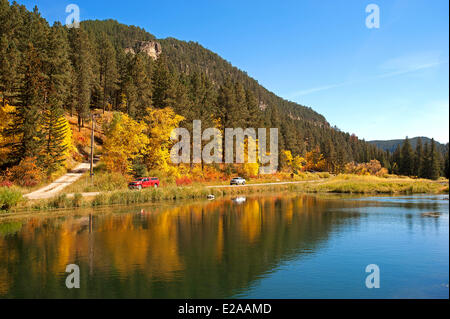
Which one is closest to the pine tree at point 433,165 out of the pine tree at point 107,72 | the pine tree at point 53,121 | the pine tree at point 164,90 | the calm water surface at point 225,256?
the pine tree at point 164,90

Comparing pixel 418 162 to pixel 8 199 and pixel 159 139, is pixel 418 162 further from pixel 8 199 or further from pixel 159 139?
pixel 8 199

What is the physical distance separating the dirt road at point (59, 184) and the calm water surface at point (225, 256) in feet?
28.8

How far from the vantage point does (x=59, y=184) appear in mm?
45375

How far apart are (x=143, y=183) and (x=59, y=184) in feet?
36.3

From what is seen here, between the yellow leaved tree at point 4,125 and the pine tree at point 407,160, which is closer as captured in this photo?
the yellow leaved tree at point 4,125

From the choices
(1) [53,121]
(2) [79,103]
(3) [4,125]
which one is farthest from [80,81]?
(3) [4,125]

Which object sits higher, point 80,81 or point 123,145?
point 80,81

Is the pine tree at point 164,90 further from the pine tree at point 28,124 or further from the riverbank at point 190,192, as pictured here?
the pine tree at point 28,124

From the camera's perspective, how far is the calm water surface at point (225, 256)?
13242 millimetres

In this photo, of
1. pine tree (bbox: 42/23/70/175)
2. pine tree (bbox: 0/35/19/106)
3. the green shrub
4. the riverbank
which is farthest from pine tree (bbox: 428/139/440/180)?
the green shrub

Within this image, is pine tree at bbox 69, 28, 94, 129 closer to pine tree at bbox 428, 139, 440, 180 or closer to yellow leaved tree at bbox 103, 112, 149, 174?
yellow leaved tree at bbox 103, 112, 149, 174

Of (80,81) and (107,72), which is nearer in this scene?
(80,81)

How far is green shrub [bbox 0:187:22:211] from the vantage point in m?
30.3
